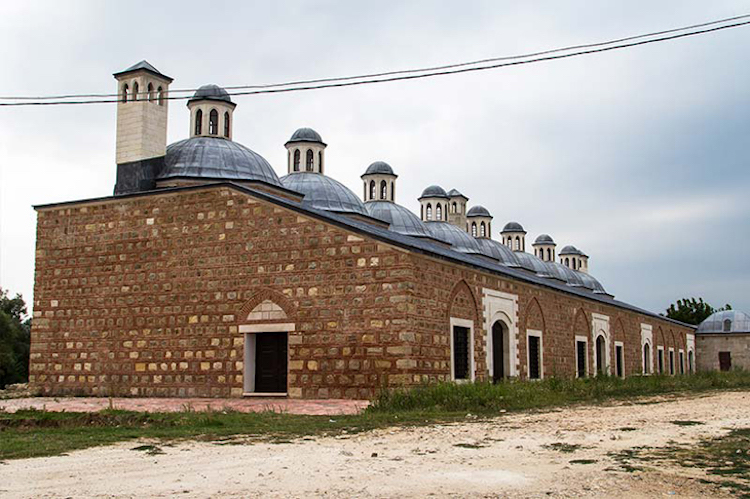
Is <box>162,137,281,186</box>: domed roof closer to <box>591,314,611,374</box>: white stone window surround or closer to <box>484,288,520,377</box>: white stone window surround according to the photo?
<box>484,288,520,377</box>: white stone window surround

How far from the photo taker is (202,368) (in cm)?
1772

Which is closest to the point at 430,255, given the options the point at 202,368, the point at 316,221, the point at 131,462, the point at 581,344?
the point at 316,221

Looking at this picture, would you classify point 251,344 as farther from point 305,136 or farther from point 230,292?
point 305,136

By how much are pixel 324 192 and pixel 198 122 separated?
16.9 ft

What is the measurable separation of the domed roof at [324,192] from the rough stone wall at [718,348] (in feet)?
101

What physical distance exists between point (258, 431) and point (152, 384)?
29.6 ft

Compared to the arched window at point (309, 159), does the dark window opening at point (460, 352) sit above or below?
below

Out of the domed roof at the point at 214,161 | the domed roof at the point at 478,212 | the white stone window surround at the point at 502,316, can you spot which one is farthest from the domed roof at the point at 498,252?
the domed roof at the point at 214,161

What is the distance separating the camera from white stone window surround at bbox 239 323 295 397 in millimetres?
17109

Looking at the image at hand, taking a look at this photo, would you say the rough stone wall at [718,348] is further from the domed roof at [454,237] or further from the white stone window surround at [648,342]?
the domed roof at [454,237]

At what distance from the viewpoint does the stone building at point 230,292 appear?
54.0 feet

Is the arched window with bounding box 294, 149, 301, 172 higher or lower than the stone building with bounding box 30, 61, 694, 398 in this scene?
higher

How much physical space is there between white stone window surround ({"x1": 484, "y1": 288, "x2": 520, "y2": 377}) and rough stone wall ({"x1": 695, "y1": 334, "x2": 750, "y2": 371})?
31.7 metres

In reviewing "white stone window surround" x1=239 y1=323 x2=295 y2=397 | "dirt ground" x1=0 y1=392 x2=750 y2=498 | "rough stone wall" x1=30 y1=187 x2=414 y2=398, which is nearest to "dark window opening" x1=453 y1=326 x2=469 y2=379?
"rough stone wall" x1=30 y1=187 x2=414 y2=398
